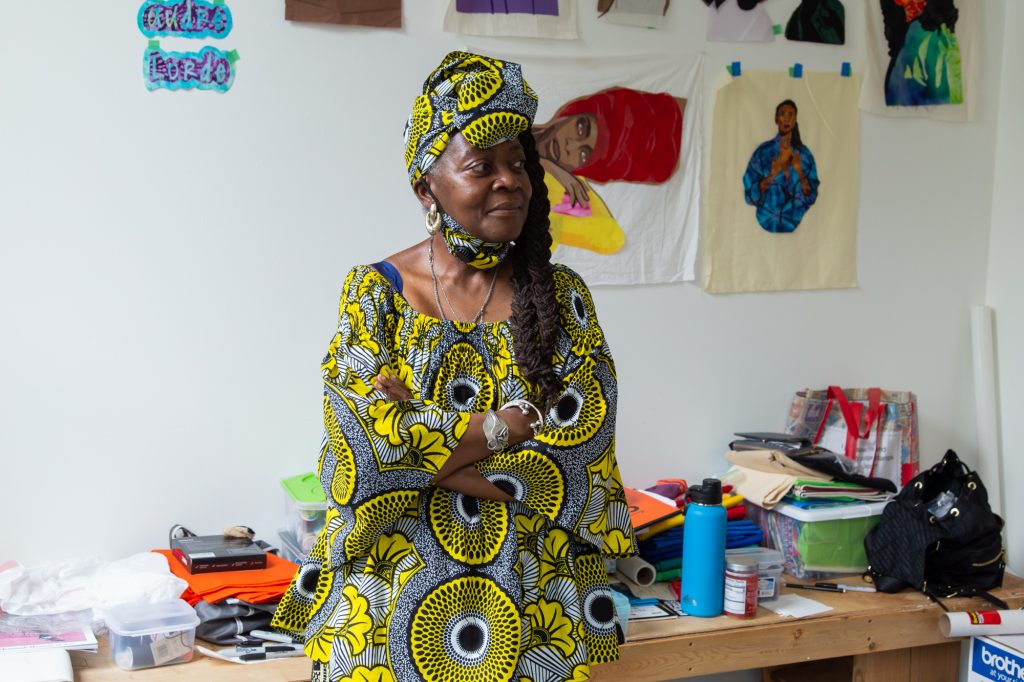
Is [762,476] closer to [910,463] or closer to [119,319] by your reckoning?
[910,463]

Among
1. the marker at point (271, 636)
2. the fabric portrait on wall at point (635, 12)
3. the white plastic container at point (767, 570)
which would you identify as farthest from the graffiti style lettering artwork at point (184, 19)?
the white plastic container at point (767, 570)

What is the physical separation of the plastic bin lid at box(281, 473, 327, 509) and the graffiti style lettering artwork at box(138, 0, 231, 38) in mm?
1085

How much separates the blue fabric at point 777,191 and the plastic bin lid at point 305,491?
149 cm

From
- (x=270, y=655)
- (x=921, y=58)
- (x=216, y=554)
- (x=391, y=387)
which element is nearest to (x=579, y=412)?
(x=391, y=387)

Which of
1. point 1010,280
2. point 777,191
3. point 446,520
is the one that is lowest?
point 446,520

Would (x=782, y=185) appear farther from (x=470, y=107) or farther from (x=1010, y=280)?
(x=470, y=107)

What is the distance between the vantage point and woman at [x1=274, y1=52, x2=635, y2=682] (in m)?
1.49

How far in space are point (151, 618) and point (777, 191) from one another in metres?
2.07

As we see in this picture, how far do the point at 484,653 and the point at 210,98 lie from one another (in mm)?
1580

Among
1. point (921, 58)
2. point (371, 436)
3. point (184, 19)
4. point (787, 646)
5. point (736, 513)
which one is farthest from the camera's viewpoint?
point (921, 58)

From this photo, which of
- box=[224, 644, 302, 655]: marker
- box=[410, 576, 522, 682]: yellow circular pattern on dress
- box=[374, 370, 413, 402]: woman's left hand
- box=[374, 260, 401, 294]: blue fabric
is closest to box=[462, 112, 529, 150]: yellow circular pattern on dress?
box=[374, 260, 401, 294]: blue fabric

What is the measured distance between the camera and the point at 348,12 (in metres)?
2.58

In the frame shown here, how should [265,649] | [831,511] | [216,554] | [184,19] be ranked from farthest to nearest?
[831,511]
[184,19]
[216,554]
[265,649]

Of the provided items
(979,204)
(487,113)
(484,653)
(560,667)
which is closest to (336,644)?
(484,653)
